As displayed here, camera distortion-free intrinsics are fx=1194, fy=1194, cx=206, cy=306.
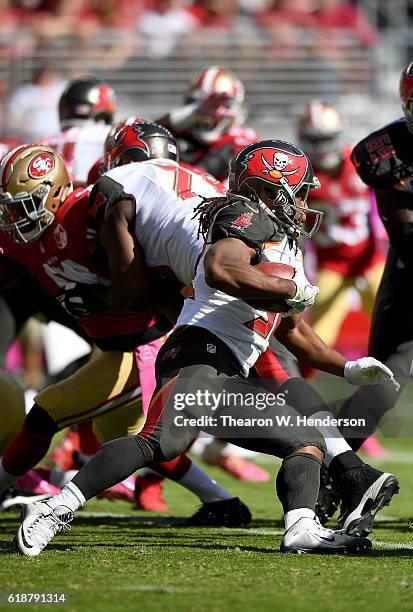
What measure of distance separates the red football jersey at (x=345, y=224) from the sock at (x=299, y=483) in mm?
4162

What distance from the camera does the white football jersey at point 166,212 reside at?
4875mm

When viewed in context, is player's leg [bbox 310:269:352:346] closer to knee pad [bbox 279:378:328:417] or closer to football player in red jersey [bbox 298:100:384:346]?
football player in red jersey [bbox 298:100:384:346]

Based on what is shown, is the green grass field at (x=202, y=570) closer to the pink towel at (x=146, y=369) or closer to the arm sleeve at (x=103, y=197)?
the pink towel at (x=146, y=369)

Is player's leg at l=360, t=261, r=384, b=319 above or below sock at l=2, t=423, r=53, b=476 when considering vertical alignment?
below

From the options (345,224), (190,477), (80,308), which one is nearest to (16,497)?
(190,477)

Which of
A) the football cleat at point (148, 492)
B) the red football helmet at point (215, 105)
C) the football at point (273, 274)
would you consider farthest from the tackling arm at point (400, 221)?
the red football helmet at point (215, 105)

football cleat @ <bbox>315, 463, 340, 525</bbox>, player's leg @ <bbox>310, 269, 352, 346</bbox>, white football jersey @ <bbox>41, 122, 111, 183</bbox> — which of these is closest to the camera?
football cleat @ <bbox>315, 463, 340, 525</bbox>

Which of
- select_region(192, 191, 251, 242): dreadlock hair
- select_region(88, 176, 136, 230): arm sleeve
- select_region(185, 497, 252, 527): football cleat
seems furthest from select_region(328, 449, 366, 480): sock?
select_region(88, 176, 136, 230): arm sleeve

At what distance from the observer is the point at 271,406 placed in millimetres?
4316

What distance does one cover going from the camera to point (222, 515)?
524cm

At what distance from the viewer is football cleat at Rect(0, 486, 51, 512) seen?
5.52 metres

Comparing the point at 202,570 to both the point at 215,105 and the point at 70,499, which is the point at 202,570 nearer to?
the point at 70,499

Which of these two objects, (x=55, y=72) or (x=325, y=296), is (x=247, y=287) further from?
(x=55, y=72)

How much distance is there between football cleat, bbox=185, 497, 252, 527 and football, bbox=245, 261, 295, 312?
142 cm
